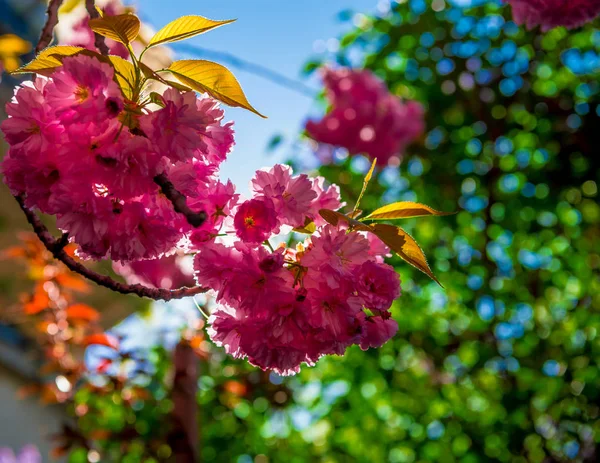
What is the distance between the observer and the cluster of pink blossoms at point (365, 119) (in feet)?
12.0

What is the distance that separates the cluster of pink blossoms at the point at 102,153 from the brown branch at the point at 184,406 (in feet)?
5.91

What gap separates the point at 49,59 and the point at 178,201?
0.92 ft

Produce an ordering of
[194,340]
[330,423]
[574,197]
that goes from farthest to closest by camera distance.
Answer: [330,423] → [574,197] → [194,340]

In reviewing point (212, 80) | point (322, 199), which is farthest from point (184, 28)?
point (322, 199)

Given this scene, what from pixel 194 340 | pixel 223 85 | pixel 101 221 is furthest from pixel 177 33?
pixel 194 340

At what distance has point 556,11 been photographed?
1.64 metres

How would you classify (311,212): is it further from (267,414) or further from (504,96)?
(267,414)

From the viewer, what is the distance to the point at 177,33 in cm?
91

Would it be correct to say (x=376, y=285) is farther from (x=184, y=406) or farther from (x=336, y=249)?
(x=184, y=406)

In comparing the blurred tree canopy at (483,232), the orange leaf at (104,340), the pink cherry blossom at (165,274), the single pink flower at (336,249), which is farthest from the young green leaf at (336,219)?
the blurred tree canopy at (483,232)

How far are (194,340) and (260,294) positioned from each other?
172 cm

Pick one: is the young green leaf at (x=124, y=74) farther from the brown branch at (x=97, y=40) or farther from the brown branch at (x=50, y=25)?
the brown branch at (x=50, y=25)

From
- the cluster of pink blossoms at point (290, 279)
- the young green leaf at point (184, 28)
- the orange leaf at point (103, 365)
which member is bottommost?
the orange leaf at point (103, 365)

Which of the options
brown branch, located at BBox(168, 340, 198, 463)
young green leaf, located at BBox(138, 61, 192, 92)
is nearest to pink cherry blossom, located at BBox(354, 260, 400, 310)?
young green leaf, located at BBox(138, 61, 192, 92)
